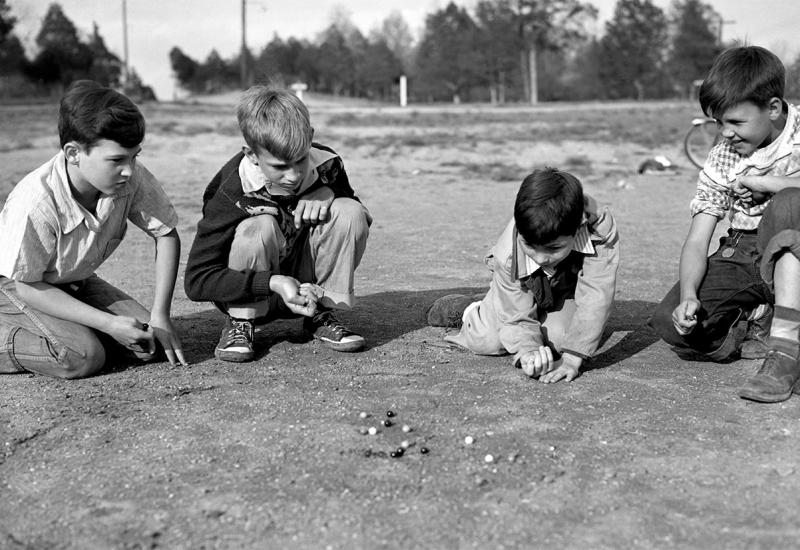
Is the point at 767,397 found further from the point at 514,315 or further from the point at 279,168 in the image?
the point at 279,168

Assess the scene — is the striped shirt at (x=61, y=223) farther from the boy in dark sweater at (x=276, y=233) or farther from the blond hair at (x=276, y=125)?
the blond hair at (x=276, y=125)

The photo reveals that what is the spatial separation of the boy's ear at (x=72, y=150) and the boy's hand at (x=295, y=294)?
0.87 m

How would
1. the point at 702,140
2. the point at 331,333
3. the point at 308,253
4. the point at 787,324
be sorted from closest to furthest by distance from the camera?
the point at 787,324
the point at 331,333
the point at 308,253
the point at 702,140

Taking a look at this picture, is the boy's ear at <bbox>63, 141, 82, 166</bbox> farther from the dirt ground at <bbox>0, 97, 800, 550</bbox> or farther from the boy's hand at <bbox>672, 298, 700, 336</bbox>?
the boy's hand at <bbox>672, 298, 700, 336</bbox>

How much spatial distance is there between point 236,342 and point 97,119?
1011mm

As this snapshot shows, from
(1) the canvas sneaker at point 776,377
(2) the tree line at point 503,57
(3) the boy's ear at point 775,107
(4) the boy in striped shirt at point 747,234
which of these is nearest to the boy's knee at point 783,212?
(4) the boy in striped shirt at point 747,234

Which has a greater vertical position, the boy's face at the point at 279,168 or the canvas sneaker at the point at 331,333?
the boy's face at the point at 279,168

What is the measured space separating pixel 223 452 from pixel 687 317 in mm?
1756

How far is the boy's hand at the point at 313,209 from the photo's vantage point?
369cm

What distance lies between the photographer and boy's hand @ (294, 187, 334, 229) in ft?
12.1

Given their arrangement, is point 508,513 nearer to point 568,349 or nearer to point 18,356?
point 568,349

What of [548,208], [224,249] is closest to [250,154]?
[224,249]

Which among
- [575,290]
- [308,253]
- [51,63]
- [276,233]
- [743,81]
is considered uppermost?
[51,63]

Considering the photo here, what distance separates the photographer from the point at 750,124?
3.31 m
